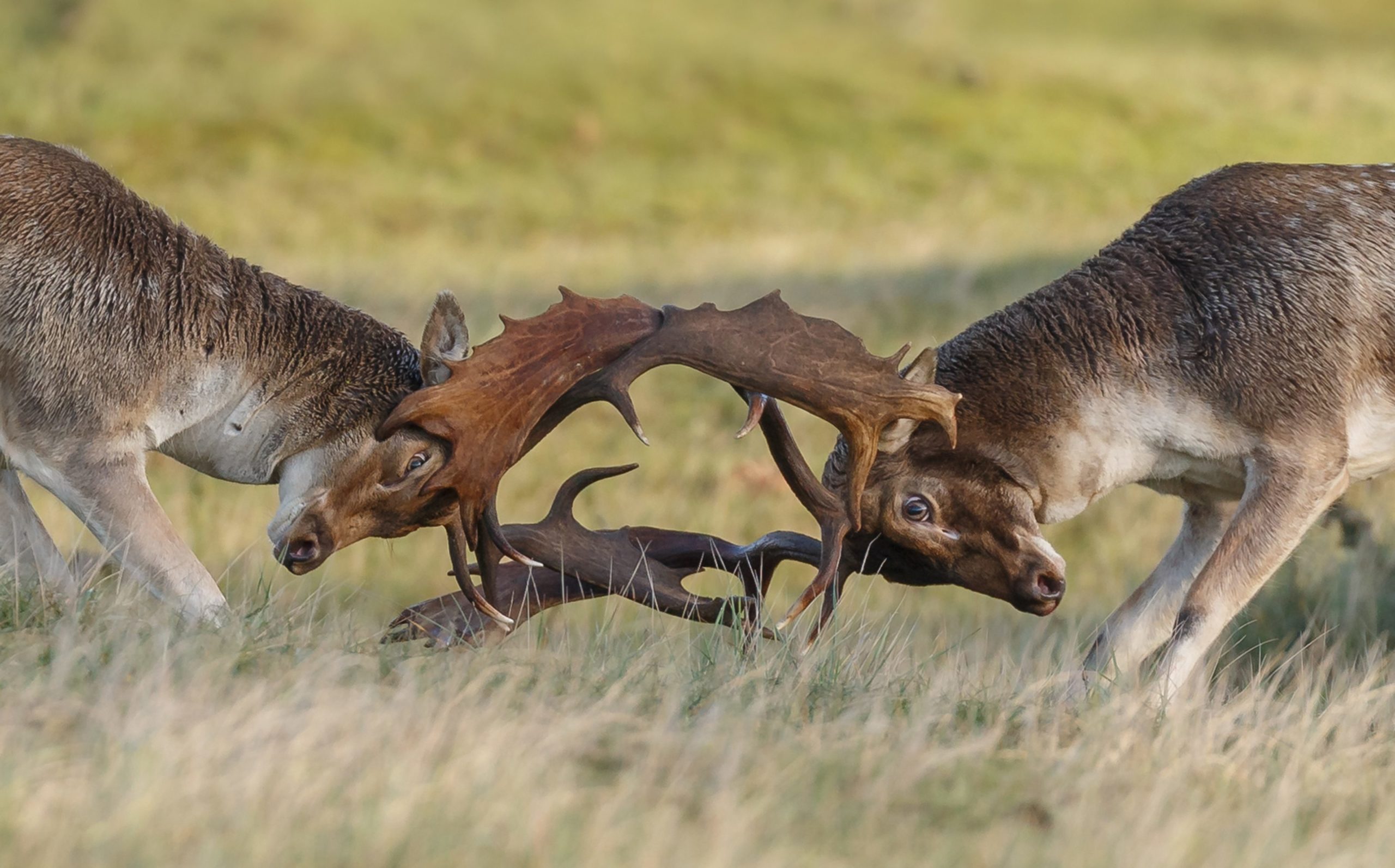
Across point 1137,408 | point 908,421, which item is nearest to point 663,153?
point 1137,408

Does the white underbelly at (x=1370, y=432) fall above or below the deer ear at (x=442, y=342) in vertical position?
below

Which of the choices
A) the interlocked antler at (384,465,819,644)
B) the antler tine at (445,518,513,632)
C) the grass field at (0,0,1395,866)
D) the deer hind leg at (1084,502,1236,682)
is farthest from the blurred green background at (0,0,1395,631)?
the antler tine at (445,518,513,632)

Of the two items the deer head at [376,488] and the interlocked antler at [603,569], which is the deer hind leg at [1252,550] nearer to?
the interlocked antler at [603,569]

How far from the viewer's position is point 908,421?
21.7 feet

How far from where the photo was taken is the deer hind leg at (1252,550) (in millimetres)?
6582

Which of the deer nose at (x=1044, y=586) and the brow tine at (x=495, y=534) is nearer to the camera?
the brow tine at (x=495, y=534)

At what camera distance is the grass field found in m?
4.31

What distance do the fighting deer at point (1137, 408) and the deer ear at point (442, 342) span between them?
0.58 feet

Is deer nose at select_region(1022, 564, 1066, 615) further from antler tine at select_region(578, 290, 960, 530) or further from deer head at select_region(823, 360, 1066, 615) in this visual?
antler tine at select_region(578, 290, 960, 530)

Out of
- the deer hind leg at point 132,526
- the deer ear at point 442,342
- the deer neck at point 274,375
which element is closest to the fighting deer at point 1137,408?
the deer ear at point 442,342

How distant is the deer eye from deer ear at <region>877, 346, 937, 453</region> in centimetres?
20

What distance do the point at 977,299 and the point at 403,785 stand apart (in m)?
12.3

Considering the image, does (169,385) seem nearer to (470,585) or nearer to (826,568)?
(470,585)

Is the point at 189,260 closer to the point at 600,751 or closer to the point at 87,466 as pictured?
the point at 87,466
